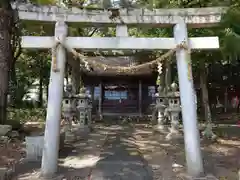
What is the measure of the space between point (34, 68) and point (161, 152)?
19.5 metres

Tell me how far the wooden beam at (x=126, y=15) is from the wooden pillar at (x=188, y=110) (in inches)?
10.7

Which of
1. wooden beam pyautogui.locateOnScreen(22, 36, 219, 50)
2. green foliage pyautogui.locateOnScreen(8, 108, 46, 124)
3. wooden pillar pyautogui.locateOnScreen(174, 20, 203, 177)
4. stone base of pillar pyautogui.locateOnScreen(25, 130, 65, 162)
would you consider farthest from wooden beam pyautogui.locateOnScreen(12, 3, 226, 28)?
green foliage pyautogui.locateOnScreen(8, 108, 46, 124)

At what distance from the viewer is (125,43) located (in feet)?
25.7

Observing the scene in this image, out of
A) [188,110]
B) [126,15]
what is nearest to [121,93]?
[126,15]

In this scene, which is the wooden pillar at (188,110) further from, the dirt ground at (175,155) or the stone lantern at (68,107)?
the stone lantern at (68,107)

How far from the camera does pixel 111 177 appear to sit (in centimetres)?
716

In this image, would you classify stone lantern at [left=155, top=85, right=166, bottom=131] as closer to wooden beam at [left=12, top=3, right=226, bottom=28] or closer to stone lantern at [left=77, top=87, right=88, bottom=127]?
stone lantern at [left=77, top=87, right=88, bottom=127]

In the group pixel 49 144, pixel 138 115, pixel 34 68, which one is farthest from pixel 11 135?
pixel 34 68

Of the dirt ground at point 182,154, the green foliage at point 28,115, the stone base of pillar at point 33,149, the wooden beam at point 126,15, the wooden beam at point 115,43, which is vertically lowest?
the dirt ground at point 182,154

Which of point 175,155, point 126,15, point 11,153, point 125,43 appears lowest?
point 175,155

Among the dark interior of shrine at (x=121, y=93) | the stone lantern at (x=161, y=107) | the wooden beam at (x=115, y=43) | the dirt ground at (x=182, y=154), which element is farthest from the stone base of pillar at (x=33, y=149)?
the dark interior of shrine at (x=121, y=93)

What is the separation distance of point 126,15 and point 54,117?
303cm

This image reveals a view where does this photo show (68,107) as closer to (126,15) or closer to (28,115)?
(126,15)

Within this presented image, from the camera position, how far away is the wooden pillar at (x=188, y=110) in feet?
24.8
